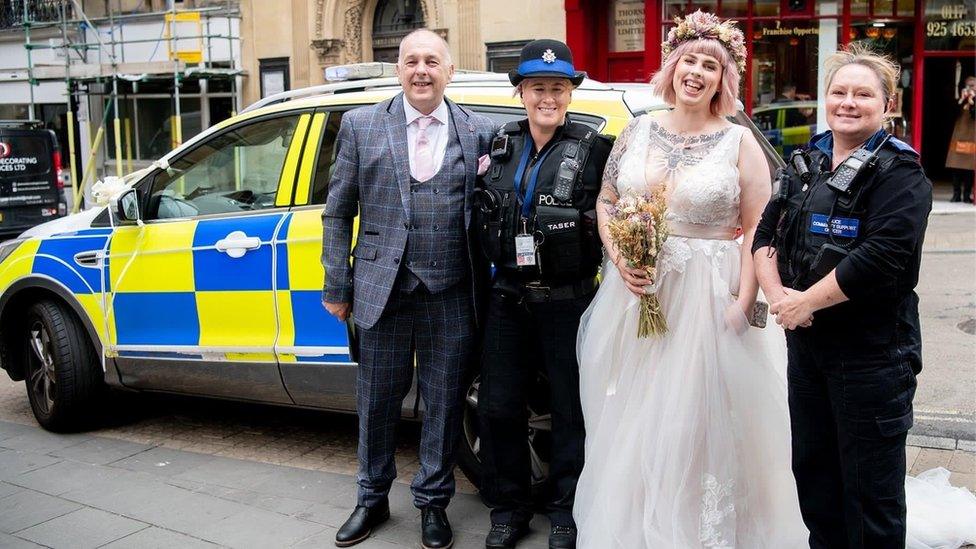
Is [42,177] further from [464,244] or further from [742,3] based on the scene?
[464,244]

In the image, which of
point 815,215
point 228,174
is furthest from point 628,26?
point 815,215

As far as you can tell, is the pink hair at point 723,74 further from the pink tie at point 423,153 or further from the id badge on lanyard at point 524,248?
the pink tie at point 423,153

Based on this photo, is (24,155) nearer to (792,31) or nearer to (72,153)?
(72,153)

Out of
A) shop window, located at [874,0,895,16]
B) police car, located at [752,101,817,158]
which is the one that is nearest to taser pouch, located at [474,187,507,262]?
police car, located at [752,101,817,158]

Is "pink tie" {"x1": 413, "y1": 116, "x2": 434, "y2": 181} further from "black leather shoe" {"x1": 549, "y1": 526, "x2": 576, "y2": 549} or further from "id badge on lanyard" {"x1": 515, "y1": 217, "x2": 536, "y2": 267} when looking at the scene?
"black leather shoe" {"x1": 549, "y1": 526, "x2": 576, "y2": 549}

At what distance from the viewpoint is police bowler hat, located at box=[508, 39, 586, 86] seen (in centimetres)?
364

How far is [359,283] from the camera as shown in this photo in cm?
393

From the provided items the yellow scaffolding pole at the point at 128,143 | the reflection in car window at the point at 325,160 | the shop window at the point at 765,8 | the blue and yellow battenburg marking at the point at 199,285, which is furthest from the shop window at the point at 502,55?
the reflection in car window at the point at 325,160

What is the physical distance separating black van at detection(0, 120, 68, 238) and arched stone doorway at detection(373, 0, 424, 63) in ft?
17.8

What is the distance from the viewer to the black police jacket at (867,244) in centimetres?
286

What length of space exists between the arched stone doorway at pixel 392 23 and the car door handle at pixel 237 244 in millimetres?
11726

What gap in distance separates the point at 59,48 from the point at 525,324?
18.6m

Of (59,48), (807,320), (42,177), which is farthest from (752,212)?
(59,48)

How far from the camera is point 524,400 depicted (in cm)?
389
